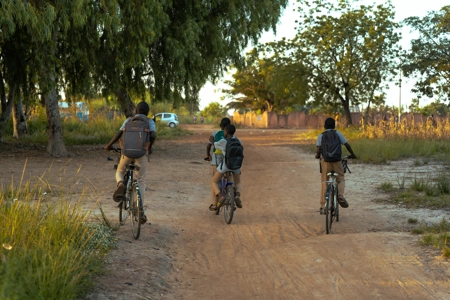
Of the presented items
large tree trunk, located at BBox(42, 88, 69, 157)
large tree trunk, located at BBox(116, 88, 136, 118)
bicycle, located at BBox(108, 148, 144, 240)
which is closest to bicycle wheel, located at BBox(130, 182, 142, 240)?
bicycle, located at BBox(108, 148, 144, 240)

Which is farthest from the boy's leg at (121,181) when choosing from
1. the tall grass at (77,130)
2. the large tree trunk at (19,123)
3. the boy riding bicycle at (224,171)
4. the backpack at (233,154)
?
the large tree trunk at (19,123)

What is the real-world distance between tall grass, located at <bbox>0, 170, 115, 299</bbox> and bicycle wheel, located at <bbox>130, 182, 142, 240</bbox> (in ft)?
3.39

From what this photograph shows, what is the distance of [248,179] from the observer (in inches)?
667

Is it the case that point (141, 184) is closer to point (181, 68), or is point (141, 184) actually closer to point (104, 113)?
point (181, 68)

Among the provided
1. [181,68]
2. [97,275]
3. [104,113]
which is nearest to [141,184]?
[97,275]

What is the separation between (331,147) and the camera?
33.4 ft

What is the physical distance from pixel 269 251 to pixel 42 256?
363 cm

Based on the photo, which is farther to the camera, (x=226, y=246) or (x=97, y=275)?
(x=226, y=246)

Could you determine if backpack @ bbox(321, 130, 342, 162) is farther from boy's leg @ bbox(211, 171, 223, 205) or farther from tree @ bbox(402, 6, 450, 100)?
tree @ bbox(402, 6, 450, 100)

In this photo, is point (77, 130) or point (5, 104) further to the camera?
point (77, 130)

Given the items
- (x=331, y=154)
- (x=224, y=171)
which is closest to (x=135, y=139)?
(x=224, y=171)

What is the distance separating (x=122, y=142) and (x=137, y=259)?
1978 millimetres

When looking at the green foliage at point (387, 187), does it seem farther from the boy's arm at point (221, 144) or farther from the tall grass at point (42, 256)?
the tall grass at point (42, 256)

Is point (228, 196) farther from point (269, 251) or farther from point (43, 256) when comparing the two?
point (43, 256)
